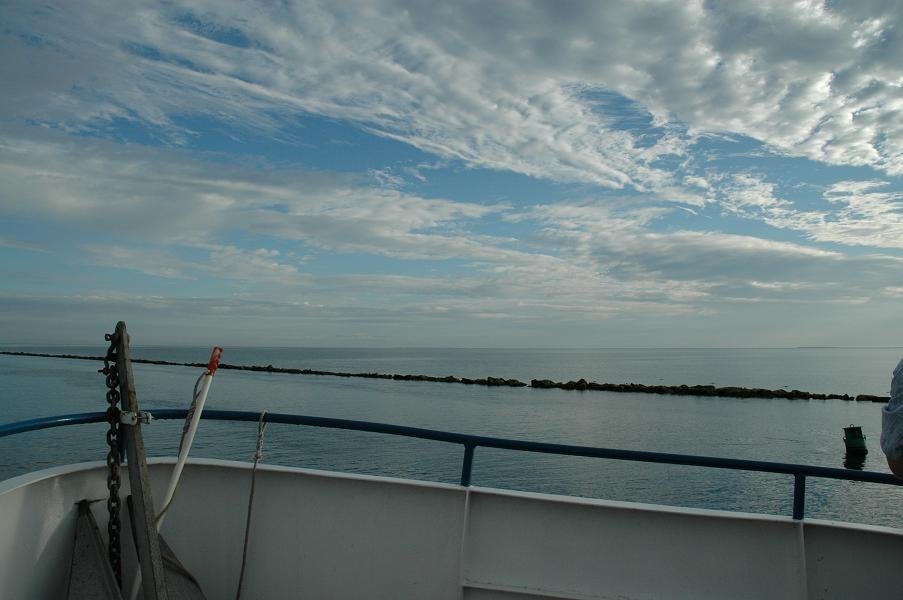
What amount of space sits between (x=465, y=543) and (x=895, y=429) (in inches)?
87.4

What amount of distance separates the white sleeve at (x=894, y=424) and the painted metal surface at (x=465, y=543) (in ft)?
5.60

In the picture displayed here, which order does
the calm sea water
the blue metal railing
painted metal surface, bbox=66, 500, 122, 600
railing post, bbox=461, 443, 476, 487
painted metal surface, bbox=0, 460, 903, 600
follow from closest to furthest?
painted metal surface, bbox=66, 500, 122, 600
the blue metal railing
painted metal surface, bbox=0, 460, 903, 600
railing post, bbox=461, 443, 476, 487
the calm sea water

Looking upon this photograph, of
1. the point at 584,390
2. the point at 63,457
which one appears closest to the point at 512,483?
the point at 63,457

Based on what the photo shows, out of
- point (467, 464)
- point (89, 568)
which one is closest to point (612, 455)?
point (467, 464)

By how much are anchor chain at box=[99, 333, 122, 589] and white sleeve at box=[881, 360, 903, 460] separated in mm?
2994

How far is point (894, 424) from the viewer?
70.1 inches

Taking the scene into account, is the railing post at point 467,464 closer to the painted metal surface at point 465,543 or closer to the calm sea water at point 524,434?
the painted metal surface at point 465,543

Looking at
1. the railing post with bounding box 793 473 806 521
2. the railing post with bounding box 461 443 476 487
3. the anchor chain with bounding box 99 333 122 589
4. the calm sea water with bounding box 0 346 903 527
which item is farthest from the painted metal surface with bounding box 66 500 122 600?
the calm sea water with bounding box 0 346 903 527

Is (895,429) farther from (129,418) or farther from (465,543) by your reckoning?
(129,418)

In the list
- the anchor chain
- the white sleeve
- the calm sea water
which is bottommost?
the calm sea water

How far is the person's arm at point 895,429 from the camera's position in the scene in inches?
68.9

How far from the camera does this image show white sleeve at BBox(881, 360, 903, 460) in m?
1.75

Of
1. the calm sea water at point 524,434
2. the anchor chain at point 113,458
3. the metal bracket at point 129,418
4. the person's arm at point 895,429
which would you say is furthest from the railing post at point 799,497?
the calm sea water at point 524,434

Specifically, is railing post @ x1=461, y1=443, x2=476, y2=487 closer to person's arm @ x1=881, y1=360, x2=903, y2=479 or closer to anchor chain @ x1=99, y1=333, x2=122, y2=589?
anchor chain @ x1=99, y1=333, x2=122, y2=589
